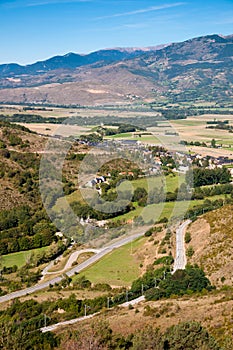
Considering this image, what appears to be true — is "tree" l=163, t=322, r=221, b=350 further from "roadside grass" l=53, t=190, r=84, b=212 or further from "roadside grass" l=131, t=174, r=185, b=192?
"roadside grass" l=131, t=174, r=185, b=192

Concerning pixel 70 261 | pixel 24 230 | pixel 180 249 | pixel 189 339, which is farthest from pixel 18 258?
pixel 189 339

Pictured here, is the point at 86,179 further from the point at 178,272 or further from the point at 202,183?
the point at 178,272

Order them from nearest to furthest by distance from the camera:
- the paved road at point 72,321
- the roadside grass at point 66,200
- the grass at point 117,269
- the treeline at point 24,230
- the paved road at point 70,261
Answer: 1. the paved road at point 72,321
2. the grass at point 117,269
3. the paved road at point 70,261
4. the treeline at point 24,230
5. the roadside grass at point 66,200

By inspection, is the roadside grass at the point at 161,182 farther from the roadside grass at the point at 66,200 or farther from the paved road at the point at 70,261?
the paved road at the point at 70,261

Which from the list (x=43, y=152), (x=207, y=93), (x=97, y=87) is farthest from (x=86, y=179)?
(x=207, y=93)

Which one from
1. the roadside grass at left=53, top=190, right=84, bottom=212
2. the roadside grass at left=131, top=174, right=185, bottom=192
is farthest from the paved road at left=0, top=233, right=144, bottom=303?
the roadside grass at left=131, top=174, right=185, bottom=192

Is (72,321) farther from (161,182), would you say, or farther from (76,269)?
(161,182)

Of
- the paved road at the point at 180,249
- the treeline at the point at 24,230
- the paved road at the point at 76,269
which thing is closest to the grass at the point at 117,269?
the paved road at the point at 76,269
